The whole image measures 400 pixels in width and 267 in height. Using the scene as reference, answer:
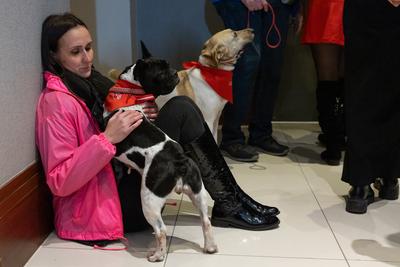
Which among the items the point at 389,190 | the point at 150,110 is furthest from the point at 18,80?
the point at 389,190

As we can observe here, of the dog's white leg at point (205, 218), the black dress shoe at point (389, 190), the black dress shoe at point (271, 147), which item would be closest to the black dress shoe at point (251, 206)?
the dog's white leg at point (205, 218)

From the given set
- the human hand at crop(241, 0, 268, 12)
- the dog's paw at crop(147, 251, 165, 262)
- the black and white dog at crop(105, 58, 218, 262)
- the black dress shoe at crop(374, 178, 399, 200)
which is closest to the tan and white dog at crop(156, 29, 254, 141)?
the human hand at crop(241, 0, 268, 12)

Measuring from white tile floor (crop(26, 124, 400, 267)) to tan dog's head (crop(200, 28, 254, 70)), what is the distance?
67 centimetres

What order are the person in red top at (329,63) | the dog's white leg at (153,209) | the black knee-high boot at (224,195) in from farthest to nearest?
the person in red top at (329,63) < the black knee-high boot at (224,195) < the dog's white leg at (153,209)

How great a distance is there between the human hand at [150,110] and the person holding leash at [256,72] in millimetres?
1048

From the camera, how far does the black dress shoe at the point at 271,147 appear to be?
299 centimetres

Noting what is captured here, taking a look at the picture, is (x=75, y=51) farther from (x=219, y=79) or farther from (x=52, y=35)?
(x=219, y=79)

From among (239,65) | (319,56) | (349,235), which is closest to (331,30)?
(319,56)

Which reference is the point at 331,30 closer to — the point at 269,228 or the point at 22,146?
the point at 269,228

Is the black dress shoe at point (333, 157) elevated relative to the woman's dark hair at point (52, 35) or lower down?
lower down

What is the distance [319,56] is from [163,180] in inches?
62.4

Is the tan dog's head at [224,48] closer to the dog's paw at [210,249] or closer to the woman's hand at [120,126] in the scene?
the woman's hand at [120,126]

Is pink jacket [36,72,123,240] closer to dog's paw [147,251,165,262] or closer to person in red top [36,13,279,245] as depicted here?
person in red top [36,13,279,245]

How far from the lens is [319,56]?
2.81 m
